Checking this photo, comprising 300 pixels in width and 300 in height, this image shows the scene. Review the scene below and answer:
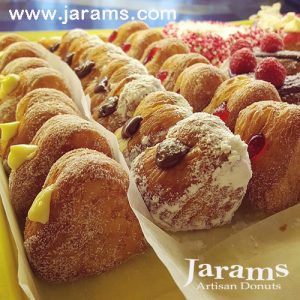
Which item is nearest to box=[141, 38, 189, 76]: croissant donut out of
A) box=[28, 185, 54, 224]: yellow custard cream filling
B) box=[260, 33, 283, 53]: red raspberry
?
box=[260, 33, 283, 53]: red raspberry

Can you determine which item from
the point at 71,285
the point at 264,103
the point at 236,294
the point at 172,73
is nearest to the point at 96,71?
the point at 172,73

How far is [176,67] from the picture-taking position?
1371 millimetres

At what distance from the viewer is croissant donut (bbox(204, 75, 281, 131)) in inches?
41.1

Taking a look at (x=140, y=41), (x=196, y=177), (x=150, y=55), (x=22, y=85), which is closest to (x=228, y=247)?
(x=196, y=177)

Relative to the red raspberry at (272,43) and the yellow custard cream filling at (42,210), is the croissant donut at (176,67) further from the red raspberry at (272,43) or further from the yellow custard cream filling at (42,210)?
the yellow custard cream filling at (42,210)

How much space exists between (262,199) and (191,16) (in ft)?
3.93

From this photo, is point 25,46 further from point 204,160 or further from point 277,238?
point 277,238

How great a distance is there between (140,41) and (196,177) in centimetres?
94

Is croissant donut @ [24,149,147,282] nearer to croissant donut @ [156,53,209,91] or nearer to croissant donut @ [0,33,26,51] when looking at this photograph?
croissant donut @ [156,53,209,91]

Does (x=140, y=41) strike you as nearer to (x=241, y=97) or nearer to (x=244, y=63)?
(x=244, y=63)

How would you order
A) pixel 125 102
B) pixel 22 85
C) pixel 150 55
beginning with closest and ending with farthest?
pixel 125 102 < pixel 22 85 < pixel 150 55

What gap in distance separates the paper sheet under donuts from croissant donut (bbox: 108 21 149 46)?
99cm

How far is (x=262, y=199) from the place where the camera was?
3.09ft

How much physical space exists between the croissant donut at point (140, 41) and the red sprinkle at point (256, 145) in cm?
81
